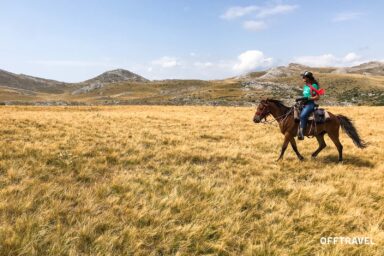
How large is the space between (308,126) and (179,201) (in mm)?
7822

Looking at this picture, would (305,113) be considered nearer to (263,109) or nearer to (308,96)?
(308,96)

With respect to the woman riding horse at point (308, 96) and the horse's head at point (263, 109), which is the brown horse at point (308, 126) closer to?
the horse's head at point (263, 109)

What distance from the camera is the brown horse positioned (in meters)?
A: 12.6

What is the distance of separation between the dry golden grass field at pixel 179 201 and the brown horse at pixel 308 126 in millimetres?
693

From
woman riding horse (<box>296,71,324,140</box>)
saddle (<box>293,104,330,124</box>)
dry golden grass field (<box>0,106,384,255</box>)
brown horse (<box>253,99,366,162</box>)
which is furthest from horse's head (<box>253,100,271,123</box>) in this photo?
dry golden grass field (<box>0,106,384,255</box>)

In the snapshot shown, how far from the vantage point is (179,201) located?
7035mm

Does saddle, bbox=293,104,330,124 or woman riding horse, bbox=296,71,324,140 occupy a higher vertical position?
woman riding horse, bbox=296,71,324,140

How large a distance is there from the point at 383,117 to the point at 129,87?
113756 millimetres

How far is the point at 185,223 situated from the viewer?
244 inches

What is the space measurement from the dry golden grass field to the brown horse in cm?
69

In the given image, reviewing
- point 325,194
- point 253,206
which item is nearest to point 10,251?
point 253,206

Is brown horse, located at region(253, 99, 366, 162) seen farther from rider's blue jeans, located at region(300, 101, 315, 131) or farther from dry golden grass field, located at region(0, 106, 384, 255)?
dry golden grass field, located at region(0, 106, 384, 255)

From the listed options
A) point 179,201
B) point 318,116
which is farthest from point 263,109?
point 179,201

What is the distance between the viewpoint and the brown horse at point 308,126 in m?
12.6
